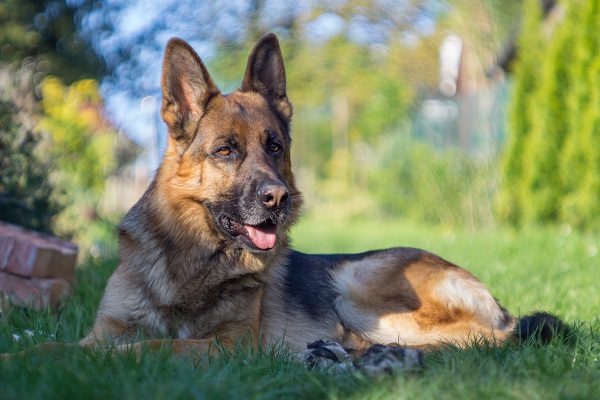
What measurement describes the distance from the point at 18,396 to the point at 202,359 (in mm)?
1029

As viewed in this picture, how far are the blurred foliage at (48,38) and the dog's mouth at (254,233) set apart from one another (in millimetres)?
4794

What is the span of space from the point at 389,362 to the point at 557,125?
9026 millimetres

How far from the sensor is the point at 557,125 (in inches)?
418

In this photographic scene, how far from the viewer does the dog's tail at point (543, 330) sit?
11.4ft

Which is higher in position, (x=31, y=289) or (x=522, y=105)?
(x=522, y=105)

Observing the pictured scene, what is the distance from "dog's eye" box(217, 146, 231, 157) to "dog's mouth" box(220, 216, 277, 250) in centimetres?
A: 38

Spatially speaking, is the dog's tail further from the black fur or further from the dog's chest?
the dog's chest

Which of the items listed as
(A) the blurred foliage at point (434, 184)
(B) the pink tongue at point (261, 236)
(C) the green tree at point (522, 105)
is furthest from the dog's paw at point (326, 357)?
(A) the blurred foliage at point (434, 184)

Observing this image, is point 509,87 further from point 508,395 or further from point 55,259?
point 508,395

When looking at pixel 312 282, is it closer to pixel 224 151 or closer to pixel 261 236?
pixel 261 236

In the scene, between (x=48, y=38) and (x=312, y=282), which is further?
(x=48, y=38)

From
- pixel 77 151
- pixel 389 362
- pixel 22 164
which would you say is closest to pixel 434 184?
pixel 77 151

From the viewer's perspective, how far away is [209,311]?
3527 mm

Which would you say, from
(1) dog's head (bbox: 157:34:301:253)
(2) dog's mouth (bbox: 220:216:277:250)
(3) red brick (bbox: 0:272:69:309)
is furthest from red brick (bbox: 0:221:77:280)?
(2) dog's mouth (bbox: 220:216:277:250)
